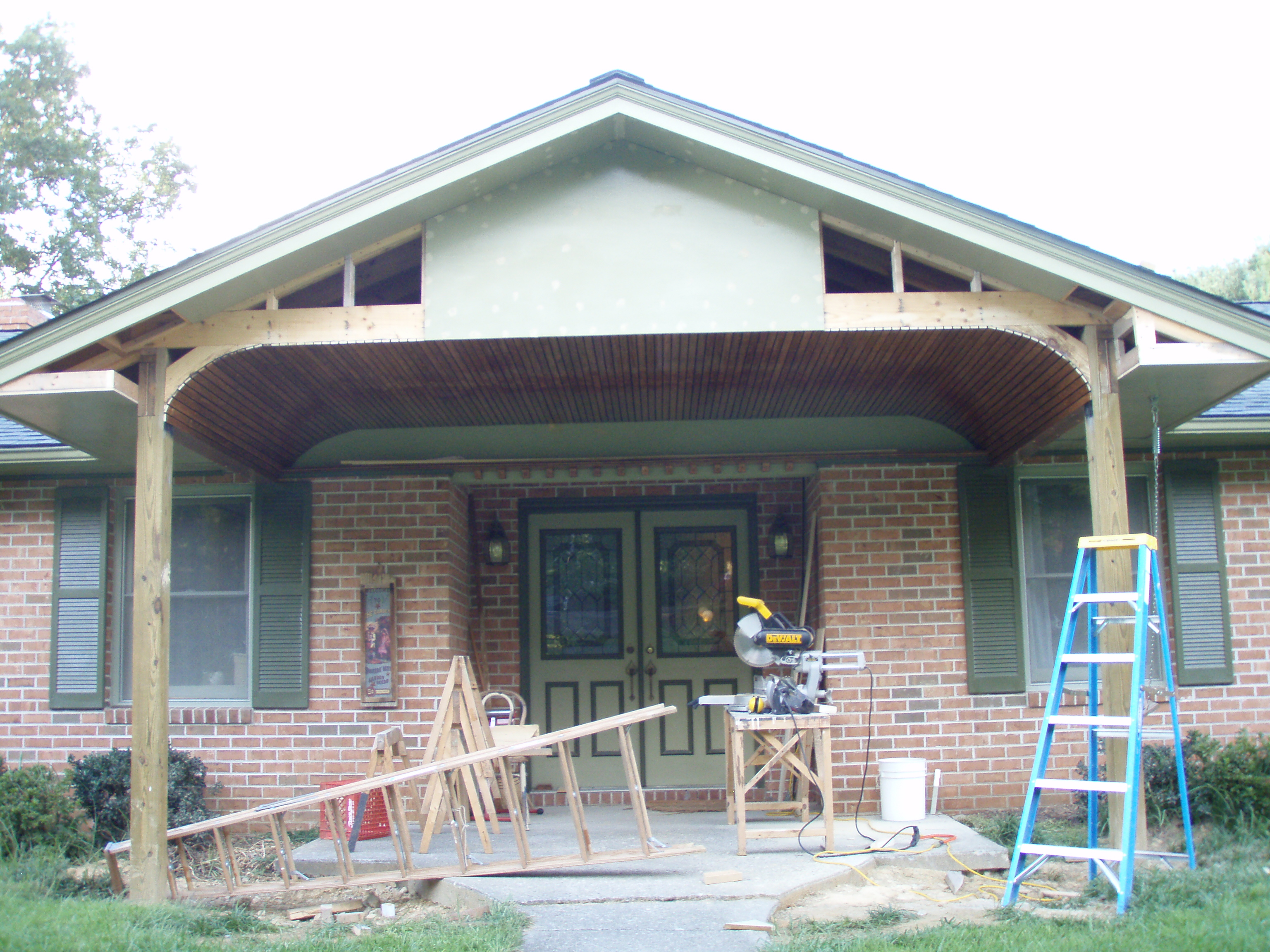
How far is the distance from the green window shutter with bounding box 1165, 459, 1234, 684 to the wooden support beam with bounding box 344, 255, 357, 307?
5803mm

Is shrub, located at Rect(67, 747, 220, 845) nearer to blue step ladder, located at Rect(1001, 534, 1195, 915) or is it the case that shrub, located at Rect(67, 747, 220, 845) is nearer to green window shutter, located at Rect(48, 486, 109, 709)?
green window shutter, located at Rect(48, 486, 109, 709)

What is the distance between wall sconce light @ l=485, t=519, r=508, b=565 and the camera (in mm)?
8398

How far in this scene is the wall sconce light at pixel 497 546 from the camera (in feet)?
27.6

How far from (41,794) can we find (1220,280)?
30286mm

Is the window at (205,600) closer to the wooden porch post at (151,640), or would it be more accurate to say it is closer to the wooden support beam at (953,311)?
the wooden porch post at (151,640)

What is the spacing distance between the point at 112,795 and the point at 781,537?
16.3 ft

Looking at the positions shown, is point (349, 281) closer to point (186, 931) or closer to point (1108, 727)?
Answer: point (186, 931)

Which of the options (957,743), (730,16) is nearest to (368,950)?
(957,743)

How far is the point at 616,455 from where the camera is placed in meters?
8.07

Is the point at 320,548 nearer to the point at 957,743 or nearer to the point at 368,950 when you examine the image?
the point at 368,950

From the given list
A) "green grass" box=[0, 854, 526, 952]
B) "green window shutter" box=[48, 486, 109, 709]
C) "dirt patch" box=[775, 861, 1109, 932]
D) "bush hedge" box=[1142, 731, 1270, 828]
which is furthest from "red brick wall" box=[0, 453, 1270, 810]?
"green grass" box=[0, 854, 526, 952]

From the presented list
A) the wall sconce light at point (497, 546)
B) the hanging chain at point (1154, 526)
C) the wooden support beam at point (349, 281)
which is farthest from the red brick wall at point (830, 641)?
the wooden support beam at point (349, 281)

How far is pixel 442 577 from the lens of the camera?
7.76 metres

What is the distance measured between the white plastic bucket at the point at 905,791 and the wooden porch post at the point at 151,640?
4.27 meters
